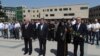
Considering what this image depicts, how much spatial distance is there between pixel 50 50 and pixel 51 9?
328 ft

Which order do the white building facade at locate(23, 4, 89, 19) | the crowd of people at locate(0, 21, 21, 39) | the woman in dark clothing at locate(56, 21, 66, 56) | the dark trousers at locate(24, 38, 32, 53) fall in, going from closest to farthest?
the woman in dark clothing at locate(56, 21, 66, 56) < the dark trousers at locate(24, 38, 32, 53) < the crowd of people at locate(0, 21, 21, 39) < the white building facade at locate(23, 4, 89, 19)

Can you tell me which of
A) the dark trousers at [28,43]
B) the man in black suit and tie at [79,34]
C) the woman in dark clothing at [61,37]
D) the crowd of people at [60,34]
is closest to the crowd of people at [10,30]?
the crowd of people at [60,34]

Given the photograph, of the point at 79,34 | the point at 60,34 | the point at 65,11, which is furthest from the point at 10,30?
the point at 65,11

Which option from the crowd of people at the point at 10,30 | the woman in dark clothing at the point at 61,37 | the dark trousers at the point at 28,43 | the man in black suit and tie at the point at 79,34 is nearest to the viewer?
the woman in dark clothing at the point at 61,37

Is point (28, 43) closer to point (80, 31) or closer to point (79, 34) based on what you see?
point (80, 31)

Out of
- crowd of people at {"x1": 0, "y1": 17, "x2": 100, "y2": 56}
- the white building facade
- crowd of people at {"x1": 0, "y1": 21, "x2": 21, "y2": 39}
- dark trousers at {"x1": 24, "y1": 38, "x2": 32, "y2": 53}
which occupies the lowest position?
the white building facade

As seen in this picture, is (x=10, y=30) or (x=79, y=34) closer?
(x=79, y=34)

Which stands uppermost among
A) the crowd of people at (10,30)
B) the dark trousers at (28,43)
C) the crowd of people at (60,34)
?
the crowd of people at (60,34)

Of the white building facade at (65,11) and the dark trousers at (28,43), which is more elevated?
the dark trousers at (28,43)

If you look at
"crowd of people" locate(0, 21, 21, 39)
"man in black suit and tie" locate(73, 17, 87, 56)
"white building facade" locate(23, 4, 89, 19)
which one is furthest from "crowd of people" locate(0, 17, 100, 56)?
"white building facade" locate(23, 4, 89, 19)

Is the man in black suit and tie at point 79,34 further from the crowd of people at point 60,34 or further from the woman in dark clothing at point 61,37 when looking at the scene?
the woman in dark clothing at point 61,37

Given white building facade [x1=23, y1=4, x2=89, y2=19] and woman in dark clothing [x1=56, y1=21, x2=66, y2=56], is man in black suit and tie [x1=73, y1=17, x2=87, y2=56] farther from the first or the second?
white building facade [x1=23, y1=4, x2=89, y2=19]

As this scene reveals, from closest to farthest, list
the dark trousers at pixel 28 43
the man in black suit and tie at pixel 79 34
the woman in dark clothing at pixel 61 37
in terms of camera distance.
A: the woman in dark clothing at pixel 61 37
the man in black suit and tie at pixel 79 34
the dark trousers at pixel 28 43

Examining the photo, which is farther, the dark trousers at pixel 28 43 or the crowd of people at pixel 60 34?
the dark trousers at pixel 28 43
